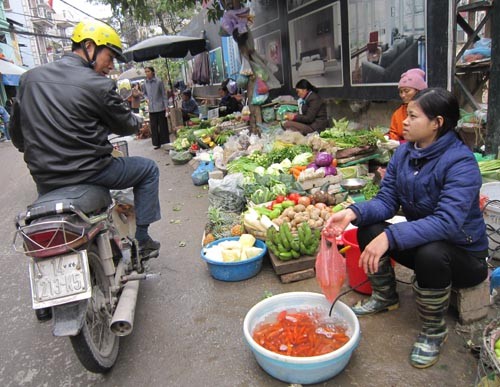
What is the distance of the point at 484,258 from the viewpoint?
247 cm

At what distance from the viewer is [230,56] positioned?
1509 cm

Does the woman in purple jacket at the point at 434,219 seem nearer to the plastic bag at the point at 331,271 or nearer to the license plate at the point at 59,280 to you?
the plastic bag at the point at 331,271

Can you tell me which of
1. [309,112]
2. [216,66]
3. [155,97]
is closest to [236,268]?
[309,112]

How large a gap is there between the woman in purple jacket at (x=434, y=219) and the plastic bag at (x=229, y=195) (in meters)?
2.65

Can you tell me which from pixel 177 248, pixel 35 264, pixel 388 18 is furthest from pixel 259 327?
pixel 388 18

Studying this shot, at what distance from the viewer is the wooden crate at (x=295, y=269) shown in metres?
3.58

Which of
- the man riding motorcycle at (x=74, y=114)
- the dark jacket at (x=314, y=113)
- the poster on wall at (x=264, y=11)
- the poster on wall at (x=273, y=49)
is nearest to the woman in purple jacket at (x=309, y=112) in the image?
the dark jacket at (x=314, y=113)

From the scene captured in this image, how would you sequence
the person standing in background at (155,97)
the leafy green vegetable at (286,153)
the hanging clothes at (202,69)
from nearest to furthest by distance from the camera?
the leafy green vegetable at (286,153) < the person standing in background at (155,97) < the hanging clothes at (202,69)

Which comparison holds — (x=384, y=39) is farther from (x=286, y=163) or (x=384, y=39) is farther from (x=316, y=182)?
(x=316, y=182)

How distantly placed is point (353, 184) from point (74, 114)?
11.1 ft

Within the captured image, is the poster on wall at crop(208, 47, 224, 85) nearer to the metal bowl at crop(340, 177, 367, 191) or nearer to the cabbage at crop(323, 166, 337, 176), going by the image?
the cabbage at crop(323, 166, 337, 176)

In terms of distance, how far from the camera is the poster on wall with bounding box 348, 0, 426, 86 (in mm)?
5527

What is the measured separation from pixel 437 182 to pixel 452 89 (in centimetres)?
339

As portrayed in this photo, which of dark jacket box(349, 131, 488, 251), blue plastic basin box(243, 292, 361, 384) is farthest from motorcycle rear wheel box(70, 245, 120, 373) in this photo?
dark jacket box(349, 131, 488, 251)
